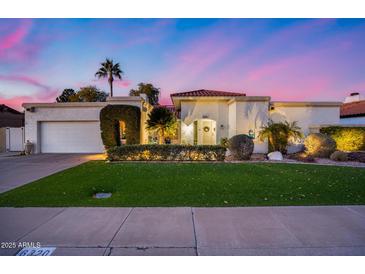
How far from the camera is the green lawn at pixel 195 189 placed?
465 centimetres

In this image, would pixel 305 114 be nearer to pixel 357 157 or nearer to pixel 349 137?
pixel 349 137

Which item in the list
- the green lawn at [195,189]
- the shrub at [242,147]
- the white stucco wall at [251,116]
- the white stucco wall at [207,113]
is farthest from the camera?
the white stucco wall at [207,113]

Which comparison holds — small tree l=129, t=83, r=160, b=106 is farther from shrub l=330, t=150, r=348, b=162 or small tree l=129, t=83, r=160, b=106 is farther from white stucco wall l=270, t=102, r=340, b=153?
shrub l=330, t=150, r=348, b=162

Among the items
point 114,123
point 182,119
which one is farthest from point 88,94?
point 182,119

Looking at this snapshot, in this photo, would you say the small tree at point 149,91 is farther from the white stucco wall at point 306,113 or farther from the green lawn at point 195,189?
the green lawn at point 195,189

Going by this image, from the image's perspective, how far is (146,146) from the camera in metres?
10.6

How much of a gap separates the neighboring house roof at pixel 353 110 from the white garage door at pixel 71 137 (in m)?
24.1

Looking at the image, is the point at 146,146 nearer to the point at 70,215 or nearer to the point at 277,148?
the point at 70,215

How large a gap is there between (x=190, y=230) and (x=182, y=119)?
12.1 m

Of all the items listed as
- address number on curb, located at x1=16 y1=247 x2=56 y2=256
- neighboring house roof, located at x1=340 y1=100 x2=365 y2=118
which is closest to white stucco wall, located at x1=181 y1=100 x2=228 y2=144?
address number on curb, located at x1=16 y1=247 x2=56 y2=256

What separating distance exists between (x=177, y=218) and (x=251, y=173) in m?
4.63

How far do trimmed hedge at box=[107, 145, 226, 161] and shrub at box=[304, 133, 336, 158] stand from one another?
542 cm

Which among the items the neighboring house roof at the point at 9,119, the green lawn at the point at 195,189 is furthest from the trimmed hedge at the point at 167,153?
the neighboring house roof at the point at 9,119

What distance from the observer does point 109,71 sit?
93.7 feet
